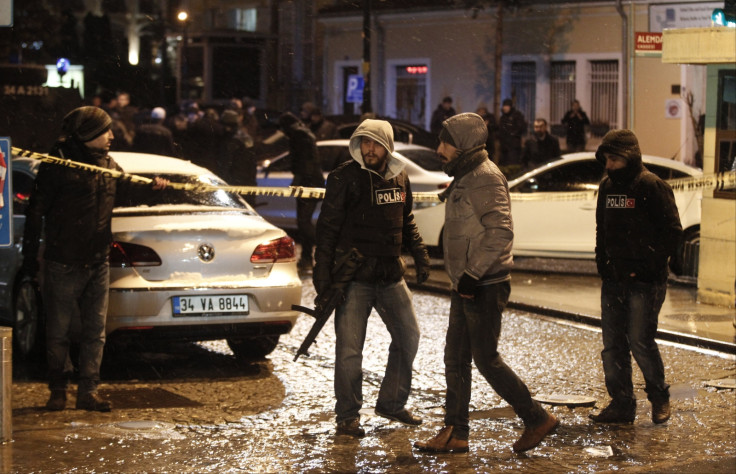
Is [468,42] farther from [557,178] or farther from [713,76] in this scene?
[713,76]

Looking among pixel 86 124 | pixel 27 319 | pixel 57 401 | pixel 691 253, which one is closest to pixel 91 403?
pixel 57 401

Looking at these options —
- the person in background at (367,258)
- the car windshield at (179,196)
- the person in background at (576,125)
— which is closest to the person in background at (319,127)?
the person in background at (576,125)

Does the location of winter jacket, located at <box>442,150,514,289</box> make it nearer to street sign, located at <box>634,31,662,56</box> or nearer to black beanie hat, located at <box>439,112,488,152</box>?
black beanie hat, located at <box>439,112,488,152</box>

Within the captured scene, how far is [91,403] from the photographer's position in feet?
23.8

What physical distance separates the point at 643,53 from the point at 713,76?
15.1ft

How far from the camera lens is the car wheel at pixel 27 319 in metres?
8.39

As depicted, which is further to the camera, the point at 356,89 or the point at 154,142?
the point at 356,89

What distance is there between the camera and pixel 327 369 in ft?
28.4

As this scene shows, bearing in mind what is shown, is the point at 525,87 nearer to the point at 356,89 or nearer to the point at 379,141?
the point at 356,89

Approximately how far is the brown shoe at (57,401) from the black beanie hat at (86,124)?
5.26ft

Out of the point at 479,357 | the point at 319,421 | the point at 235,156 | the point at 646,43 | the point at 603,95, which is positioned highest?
the point at 646,43

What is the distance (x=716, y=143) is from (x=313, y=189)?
14.9ft

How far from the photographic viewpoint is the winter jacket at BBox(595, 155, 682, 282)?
22.5 feet

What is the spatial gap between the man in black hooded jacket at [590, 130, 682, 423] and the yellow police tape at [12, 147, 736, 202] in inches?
42.9
